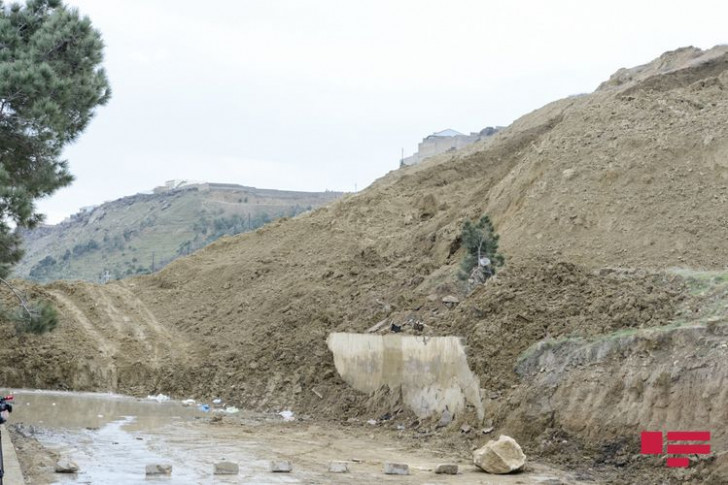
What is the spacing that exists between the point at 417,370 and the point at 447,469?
570 cm

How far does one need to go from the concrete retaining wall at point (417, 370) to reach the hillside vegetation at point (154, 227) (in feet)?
185

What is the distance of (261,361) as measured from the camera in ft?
81.0

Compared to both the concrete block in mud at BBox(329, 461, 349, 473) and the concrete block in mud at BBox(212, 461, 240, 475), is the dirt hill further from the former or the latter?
the concrete block in mud at BBox(212, 461, 240, 475)

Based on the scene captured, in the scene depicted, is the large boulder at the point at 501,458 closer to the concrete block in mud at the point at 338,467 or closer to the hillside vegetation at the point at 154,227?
the concrete block in mud at the point at 338,467

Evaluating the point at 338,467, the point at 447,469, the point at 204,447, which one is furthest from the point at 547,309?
the point at 204,447

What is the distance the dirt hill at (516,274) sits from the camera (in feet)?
49.4

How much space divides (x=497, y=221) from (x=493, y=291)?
8.38 meters

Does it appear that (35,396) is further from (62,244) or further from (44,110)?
(62,244)

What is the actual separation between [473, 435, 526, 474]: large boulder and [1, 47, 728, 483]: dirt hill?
1.14m

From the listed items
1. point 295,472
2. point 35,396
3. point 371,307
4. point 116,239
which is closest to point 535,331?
point 295,472

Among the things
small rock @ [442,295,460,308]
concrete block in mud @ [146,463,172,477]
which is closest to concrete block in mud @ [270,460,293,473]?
concrete block in mud @ [146,463,172,477]

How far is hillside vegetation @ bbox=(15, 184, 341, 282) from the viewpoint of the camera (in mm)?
82125

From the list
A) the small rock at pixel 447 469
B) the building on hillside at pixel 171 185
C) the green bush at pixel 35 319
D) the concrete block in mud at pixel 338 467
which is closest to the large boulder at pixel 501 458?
the small rock at pixel 447 469

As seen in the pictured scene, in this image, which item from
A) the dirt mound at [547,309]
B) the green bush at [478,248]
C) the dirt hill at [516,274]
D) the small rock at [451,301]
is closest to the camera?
the dirt hill at [516,274]
